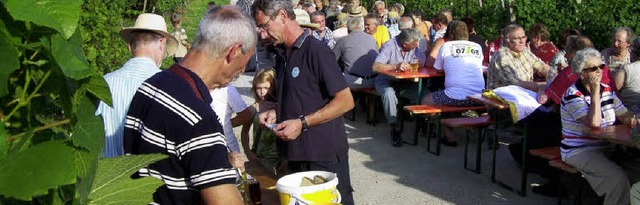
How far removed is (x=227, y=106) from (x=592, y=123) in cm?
275

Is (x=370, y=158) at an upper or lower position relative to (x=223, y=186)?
lower

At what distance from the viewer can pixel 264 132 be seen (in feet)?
19.1

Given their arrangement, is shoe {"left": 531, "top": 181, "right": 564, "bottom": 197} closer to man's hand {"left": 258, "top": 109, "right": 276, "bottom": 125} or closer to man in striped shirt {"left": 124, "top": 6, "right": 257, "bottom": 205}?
man's hand {"left": 258, "top": 109, "right": 276, "bottom": 125}

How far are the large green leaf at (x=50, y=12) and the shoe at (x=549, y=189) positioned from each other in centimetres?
614

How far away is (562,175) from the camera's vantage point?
637 cm

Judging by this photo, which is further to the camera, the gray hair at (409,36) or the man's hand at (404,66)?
the gray hair at (409,36)

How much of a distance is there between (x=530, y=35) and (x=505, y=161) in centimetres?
225

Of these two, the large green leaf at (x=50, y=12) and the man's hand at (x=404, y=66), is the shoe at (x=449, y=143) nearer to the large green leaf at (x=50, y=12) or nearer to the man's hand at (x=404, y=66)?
the man's hand at (x=404, y=66)

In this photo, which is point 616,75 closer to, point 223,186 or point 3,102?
point 223,186

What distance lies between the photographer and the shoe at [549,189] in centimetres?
675

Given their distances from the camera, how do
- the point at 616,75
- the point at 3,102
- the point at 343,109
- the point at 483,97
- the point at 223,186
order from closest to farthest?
the point at 3,102
the point at 223,186
the point at 343,109
the point at 616,75
the point at 483,97

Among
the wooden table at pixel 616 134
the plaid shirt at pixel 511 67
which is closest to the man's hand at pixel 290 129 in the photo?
the wooden table at pixel 616 134

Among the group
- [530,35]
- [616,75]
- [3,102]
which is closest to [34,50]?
[3,102]

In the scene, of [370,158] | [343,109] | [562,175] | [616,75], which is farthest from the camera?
[370,158]
